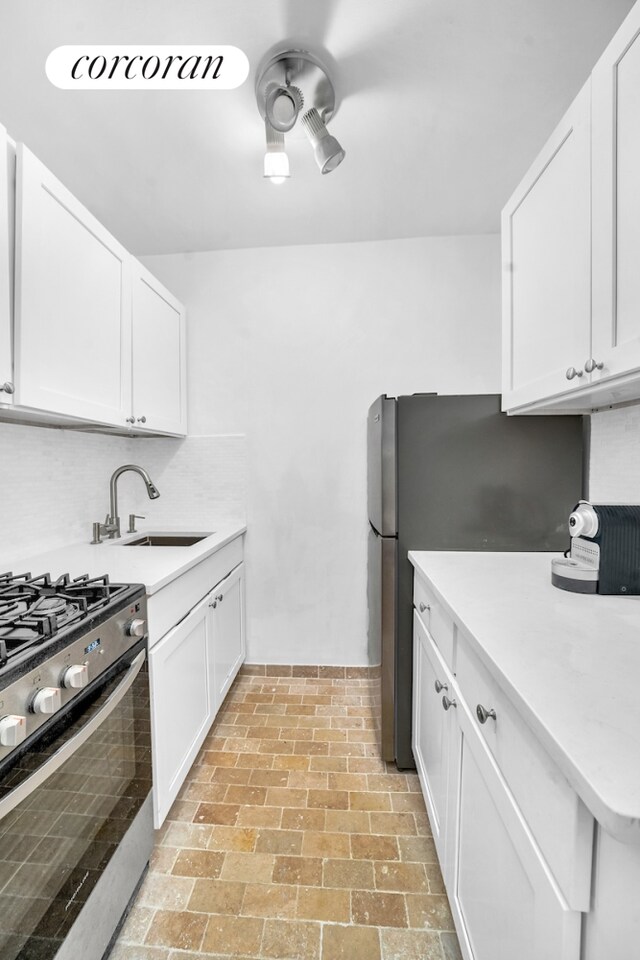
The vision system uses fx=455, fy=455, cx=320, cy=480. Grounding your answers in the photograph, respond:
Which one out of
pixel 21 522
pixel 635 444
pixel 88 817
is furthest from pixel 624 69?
pixel 21 522

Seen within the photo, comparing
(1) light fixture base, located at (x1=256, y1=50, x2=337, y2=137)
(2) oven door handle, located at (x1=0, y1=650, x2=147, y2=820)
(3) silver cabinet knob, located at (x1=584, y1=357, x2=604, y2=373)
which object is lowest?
(2) oven door handle, located at (x1=0, y1=650, x2=147, y2=820)

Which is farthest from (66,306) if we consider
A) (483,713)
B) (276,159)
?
(483,713)

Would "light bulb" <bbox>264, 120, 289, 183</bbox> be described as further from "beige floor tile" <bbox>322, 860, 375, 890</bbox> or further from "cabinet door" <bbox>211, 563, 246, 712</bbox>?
"beige floor tile" <bbox>322, 860, 375, 890</bbox>

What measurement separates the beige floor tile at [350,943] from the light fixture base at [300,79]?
2.46 metres

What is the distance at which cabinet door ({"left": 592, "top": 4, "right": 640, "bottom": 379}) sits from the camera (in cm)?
96

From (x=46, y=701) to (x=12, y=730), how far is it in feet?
0.28

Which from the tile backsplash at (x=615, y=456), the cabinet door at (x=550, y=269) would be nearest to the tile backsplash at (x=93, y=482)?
the cabinet door at (x=550, y=269)

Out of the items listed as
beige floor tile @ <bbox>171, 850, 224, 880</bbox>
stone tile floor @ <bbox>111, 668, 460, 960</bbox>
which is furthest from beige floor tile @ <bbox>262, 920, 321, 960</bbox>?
beige floor tile @ <bbox>171, 850, 224, 880</bbox>

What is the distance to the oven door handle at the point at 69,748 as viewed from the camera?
0.81 metres

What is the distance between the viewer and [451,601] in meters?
1.19

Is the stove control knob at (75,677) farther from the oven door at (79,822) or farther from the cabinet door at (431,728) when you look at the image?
the cabinet door at (431,728)

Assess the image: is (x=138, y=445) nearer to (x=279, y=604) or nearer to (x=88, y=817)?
Result: (x=279, y=604)

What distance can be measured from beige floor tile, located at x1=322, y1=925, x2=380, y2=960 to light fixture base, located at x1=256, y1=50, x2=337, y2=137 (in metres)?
2.46

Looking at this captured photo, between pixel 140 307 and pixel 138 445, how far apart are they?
36.4 inches
